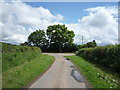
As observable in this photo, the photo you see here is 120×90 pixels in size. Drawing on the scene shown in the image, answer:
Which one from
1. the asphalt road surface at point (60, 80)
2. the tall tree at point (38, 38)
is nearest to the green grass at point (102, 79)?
the asphalt road surface at point (60, 80)

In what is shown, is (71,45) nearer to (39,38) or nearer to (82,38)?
(82,38)

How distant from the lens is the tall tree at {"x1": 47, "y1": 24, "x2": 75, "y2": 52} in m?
50.6

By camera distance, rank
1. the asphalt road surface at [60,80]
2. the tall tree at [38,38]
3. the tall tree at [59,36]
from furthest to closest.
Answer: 1. the tall tree at [38,38]
2. the tall tree at [59,36]
3. the asphalt road surface at [60,80]

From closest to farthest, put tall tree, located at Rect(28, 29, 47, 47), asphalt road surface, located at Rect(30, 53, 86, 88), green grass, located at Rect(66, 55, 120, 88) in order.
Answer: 1. asphalt road surface, located at Rect(30, 53, 86, 88)
2. green grass, located at Rect(66, 55, 120, 88)
3. tall tree, located at Rect(28, 29, 47, 47)

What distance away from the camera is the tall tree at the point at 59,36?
50562 millimetres

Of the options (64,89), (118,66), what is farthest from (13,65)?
(118,66)

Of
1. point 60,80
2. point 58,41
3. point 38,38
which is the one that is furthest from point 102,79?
point 38,38

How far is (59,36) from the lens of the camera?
50.8 m

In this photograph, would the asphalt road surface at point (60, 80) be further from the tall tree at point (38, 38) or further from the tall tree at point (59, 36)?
the tall tree at point (38, 38)

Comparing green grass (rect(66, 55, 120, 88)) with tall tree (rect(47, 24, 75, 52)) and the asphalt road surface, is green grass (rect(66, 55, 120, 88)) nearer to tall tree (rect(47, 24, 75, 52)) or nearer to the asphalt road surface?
the asphalt road surface

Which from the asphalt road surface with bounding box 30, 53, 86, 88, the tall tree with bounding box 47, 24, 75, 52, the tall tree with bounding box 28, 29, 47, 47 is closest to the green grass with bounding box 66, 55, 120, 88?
the asphalt road surface with bounding box 30, 53, 86, 88

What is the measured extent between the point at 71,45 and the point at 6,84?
145ft

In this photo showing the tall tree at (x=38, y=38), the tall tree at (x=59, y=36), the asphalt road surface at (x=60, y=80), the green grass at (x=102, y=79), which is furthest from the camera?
the tall tree at (x=38, y=38)

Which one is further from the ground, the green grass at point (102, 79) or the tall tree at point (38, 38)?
the tall tree at point (38, 38)
